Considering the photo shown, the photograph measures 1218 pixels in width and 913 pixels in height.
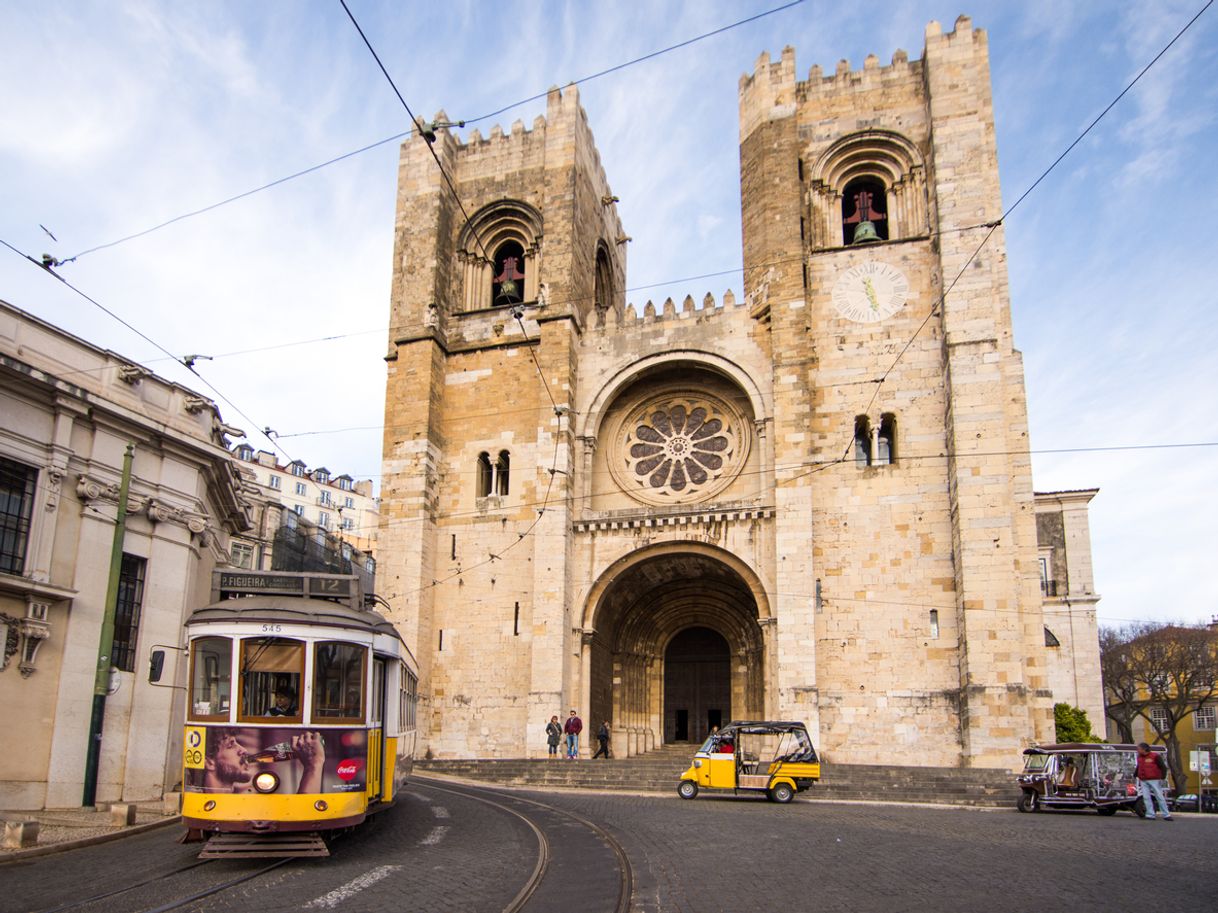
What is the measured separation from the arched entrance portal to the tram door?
14618mm

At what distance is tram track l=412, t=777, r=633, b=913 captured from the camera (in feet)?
22.0

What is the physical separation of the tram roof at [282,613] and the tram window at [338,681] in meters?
0.20

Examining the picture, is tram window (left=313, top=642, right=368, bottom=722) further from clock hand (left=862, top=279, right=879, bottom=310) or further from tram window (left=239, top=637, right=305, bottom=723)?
clock hand (left=862, top=279, right=879, bottom=310)

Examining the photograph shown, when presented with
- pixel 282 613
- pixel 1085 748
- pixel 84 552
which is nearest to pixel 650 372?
pixel 1085 748

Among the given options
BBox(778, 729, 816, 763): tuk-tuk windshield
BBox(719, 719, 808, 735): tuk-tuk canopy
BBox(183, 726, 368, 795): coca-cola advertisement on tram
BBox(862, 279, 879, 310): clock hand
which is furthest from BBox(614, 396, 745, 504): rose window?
BBox(183, 726, 368, 795): coca-cola advertisement on tram

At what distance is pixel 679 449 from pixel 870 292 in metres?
6.05

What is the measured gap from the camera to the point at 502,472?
2612 centimetres

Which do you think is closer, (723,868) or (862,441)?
(723,868)

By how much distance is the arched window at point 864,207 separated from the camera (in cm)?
2562

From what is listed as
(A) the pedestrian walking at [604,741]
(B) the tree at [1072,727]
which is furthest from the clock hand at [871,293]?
(B) the tree at [1072,727]

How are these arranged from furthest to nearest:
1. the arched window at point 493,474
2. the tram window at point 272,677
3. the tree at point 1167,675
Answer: the tree at point 1167,675 → the arched window at point 493,474 → the tram window at point 272,677

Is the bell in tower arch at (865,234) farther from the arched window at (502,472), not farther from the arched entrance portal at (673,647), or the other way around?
the arched window at (502,472)

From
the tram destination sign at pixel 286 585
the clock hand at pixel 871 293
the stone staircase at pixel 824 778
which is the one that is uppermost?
the clock hand at pixel 871 293

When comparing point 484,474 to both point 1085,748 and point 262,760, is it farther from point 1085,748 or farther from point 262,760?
point 262,760
